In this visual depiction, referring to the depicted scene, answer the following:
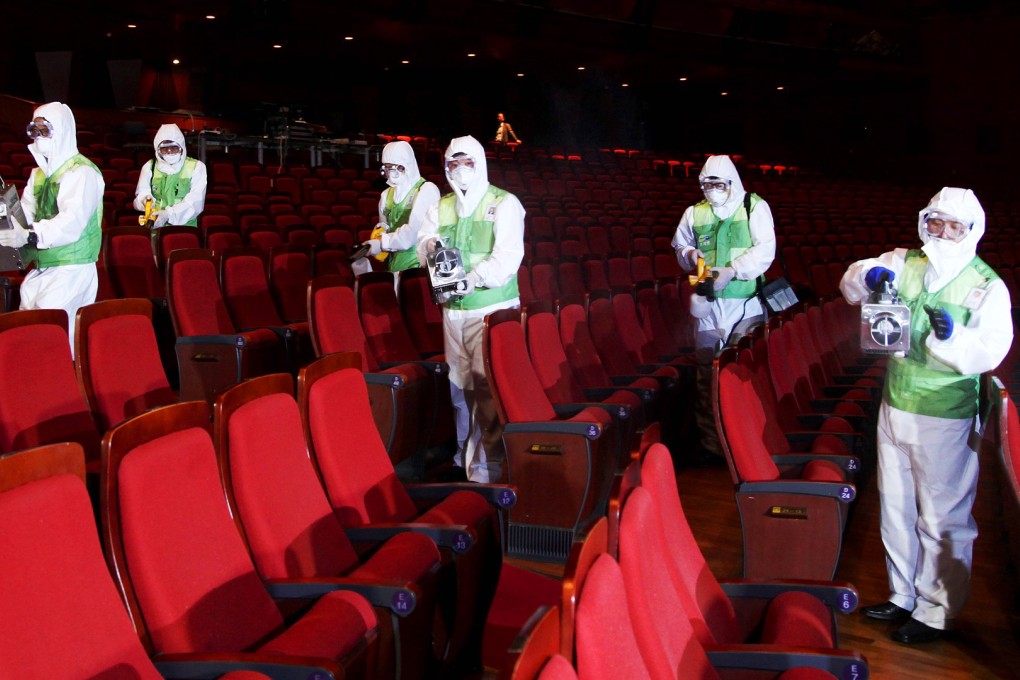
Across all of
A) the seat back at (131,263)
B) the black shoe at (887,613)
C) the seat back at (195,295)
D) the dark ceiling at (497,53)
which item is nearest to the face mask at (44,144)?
the seat back at (195,295)

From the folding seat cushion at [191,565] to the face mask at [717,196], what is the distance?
7.61ft

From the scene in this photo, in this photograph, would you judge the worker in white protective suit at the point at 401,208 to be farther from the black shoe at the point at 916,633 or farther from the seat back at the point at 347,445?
the black shoe at the point at 916,633

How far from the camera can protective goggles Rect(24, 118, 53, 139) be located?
279 cm

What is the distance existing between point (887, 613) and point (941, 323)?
63 cm

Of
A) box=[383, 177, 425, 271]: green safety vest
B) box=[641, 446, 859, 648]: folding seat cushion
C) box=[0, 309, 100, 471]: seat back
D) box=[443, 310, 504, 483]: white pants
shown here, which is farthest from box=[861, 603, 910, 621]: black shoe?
box=[383, 177, 425, 271]: green safety vest

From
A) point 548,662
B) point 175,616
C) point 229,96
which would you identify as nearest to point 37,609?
point 175,616

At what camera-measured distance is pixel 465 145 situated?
2.91 meters

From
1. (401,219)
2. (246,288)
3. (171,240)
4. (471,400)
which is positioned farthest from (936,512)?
(171,240)

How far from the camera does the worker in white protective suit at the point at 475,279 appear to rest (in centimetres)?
269

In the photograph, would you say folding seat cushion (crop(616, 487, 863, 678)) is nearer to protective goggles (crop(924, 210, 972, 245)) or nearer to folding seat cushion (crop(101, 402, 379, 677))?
folding seat cushion (crop(101, 402, 379, 677))

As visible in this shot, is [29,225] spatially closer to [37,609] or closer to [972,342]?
[37,609]

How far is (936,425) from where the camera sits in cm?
188

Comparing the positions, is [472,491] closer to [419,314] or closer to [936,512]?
[936,512]

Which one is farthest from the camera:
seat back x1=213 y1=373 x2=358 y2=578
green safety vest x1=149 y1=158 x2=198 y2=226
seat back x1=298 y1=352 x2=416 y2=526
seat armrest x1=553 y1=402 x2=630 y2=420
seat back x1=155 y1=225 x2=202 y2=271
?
green safety vest x1=149 y1=158 x2=198 y2=226
